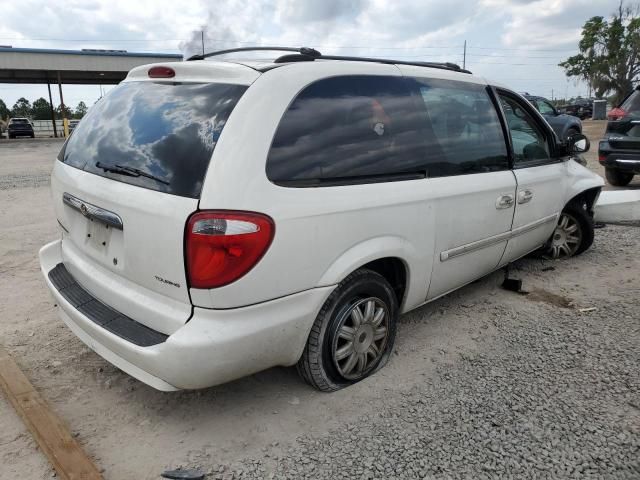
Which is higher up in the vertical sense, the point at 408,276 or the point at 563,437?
the point at 408,276

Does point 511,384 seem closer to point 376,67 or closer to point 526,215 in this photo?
point 526,215

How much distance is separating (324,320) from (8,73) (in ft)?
120

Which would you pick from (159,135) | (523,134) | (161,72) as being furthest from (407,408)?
(523,134)

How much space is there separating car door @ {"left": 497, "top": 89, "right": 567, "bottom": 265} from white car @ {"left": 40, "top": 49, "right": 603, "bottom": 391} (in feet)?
1.67

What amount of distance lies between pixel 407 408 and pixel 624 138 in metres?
7.43

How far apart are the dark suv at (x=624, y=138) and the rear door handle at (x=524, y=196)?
5312 millimetres

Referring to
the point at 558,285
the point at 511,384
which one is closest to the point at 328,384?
the point at 511,384

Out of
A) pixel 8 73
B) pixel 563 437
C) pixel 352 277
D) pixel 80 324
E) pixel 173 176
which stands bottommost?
pixel 563 437

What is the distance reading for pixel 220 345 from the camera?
2.23 m

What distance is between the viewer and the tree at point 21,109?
239ft

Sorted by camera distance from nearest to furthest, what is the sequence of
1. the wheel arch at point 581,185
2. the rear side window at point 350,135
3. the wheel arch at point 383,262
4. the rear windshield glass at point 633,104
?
the rear side window at point 350,135 → the wheel arch at point 383,262 → the wheel arch at point 581,185 → the rear windshield glass at point 633,104

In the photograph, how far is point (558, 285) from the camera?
14.8 feet

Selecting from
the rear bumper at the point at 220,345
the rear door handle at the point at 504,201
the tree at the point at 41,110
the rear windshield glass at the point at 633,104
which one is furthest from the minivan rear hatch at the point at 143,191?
the tree at the point at 41,110

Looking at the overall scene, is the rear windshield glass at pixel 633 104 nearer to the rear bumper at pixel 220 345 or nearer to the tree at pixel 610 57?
the rear bumper at pixel 220 345
